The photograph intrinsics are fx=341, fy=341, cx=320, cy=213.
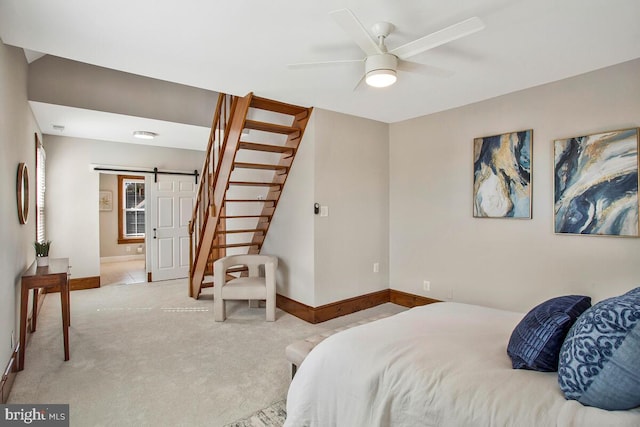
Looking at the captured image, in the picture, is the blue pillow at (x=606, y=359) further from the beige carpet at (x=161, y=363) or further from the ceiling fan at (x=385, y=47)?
the beige carpet at (x=161, y=363)

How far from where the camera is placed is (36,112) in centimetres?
396

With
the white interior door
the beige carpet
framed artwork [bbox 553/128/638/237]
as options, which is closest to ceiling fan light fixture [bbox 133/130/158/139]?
the white interior door

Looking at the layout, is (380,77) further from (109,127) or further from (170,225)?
(170,225)

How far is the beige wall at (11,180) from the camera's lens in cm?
233

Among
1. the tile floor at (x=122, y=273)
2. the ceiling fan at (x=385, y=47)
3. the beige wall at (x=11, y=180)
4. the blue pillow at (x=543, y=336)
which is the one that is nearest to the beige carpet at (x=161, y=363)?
the beige wall at (x=11, y=180)

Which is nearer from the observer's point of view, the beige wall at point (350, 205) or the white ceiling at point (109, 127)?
the beige wall at point (350, 205)

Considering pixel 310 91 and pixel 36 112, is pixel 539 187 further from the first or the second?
pixel 36 112

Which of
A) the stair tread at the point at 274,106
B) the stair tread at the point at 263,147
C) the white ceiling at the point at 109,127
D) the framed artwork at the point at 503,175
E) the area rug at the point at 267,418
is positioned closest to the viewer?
the area rug at the point at 267,418

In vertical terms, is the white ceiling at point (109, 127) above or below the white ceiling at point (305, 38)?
above

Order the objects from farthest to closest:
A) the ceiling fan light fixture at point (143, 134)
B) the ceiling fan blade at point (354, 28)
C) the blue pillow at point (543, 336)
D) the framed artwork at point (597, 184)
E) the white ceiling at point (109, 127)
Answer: the ceiling fan light fixture at point (143, 134), the white ceiling at point (109, 127), the framed artwork at point (597, 184), the ceiling fan blade at point (354, 28), the blue pillow at point (543, 336)

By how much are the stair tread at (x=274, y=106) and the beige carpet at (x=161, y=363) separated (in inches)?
93.7

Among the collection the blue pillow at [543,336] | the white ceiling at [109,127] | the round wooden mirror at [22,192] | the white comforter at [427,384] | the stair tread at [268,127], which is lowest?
the white comforter at [427,384]

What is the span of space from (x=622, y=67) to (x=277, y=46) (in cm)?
273

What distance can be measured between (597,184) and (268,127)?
308cm
